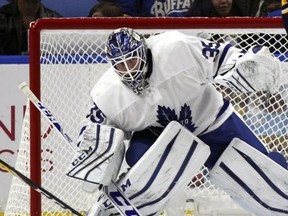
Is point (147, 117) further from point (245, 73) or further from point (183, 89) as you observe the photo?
point (245, 73)

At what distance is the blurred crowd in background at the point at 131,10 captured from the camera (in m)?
4.28

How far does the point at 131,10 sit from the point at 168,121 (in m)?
1.50

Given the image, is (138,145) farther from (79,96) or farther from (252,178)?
(79,96)

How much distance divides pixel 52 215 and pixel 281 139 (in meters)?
0.89

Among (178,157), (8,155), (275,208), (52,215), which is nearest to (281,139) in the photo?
(275,208)

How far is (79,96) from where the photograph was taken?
3.54m

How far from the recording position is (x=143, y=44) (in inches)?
116

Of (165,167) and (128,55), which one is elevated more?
(128,55)

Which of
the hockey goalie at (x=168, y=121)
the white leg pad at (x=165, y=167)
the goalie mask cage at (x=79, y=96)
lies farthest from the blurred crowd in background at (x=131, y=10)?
the white leg pad at (x=165, y=167)

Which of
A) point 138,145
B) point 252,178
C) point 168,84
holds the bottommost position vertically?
point 252,178

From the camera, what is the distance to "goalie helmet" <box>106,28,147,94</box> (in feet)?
9.52

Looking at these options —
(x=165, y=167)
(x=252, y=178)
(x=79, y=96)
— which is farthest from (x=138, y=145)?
(x=79, y=96)

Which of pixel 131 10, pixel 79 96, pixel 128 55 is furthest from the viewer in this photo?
pixel 131 10

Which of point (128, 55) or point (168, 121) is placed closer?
point (128, 55)
